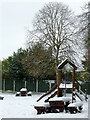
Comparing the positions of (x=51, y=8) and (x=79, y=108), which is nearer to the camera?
(x=79, y=108)

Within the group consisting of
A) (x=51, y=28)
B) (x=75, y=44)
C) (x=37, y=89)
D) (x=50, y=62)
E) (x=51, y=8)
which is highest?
(x=51, y=8)

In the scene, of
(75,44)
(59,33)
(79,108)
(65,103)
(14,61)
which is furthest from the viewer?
(14,61)

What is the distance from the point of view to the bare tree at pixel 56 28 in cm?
2023

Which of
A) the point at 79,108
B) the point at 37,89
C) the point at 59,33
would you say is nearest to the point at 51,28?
the point at 59,33

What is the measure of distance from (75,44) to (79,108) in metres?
11.0

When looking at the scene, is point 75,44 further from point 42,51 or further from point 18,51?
point 18,51

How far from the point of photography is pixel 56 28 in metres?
21.2

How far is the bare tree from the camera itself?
20.2 meters

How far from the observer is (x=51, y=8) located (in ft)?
68.8

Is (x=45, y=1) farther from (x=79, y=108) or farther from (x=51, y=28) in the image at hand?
(x=79, y=108)

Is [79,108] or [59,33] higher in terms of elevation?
[59,33]

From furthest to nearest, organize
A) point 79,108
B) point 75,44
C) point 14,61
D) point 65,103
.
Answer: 1. point 14,61
2. point 75,44
3. point 65,103
4. point 79,108

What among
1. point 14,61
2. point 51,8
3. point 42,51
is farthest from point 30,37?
point 14,61

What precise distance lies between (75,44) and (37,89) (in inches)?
240
